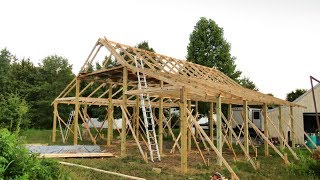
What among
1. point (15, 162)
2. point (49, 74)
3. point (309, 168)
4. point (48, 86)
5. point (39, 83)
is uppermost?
point (49, 74)

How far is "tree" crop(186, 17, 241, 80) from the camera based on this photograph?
27.0m

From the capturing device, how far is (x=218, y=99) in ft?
42.0

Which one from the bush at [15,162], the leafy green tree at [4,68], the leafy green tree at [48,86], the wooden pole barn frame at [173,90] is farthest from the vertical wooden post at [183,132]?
the leafy green tree at [4,68]

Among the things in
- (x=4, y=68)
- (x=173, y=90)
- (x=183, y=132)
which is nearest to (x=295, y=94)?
(x=173, y=90)

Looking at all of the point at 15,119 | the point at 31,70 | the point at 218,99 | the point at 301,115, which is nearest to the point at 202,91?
the point at 218,99

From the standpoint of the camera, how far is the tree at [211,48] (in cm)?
2703

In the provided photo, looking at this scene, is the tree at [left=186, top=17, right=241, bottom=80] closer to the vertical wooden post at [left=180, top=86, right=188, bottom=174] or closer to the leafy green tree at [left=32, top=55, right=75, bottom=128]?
the vertical wooden post at [left=180, top=86, right=188, bottom=174]

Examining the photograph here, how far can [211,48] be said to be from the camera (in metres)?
27.7

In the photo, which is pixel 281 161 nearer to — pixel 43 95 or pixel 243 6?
pixel 243 6

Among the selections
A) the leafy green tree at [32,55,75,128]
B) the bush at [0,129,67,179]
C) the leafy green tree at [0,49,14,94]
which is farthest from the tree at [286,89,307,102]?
the bush at [0,129,67,179]

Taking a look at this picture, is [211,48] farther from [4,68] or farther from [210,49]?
[4,68]

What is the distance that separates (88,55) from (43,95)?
23036 millimetres

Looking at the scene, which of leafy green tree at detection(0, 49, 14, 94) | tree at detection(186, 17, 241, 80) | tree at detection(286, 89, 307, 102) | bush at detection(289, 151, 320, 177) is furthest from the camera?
tree at detection(286, 89, 307, 102)

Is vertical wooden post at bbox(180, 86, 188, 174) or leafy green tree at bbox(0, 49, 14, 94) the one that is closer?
vertical wooden post at bbox(180, 86, 188, 174)
